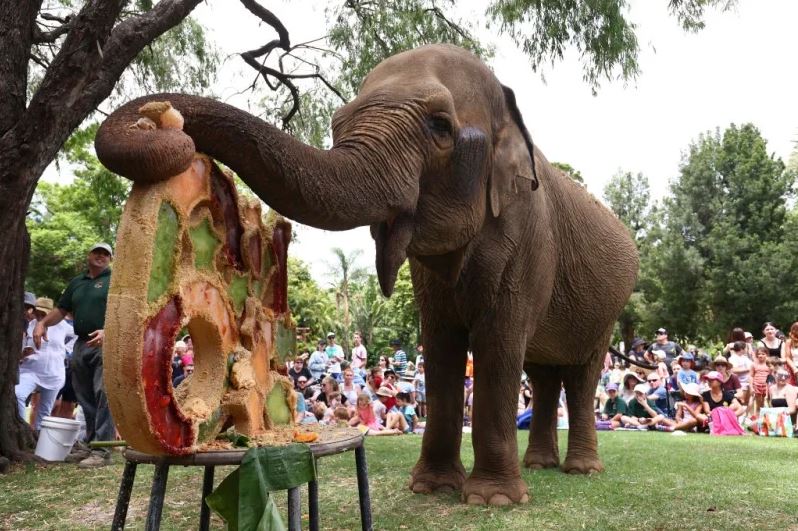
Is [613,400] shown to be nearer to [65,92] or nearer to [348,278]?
[65,92]

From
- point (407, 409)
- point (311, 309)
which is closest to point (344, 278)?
point (311, 309)

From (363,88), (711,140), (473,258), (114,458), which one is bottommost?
(114,458)

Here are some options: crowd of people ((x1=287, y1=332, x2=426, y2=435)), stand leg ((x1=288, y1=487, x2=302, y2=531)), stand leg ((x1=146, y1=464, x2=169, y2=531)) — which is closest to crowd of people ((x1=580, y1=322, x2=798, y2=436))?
crowd of people ((x1=287, y1=332, x2=426, y2=435))

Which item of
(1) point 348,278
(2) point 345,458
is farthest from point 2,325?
(1) point 348,278

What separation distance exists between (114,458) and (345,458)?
2104 mm

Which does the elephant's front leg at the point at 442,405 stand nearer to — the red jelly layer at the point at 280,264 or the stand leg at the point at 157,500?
the red jelly layer at the point at 280,264

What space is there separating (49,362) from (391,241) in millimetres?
6356

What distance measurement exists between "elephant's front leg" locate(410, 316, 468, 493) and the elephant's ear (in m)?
1.12

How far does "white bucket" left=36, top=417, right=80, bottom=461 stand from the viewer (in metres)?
6.32

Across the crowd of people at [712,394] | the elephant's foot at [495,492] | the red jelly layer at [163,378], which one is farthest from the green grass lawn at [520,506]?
the crowd of people at [712,394]

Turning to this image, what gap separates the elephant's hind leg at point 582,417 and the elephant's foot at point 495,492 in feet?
4.49

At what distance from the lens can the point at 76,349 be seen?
685cm

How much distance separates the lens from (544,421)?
6.23 meters

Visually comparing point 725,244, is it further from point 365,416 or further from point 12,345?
point 12,345
